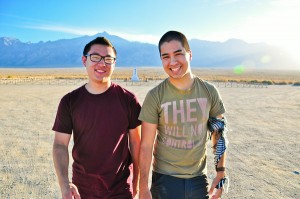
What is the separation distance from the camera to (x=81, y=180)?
7.97 ft

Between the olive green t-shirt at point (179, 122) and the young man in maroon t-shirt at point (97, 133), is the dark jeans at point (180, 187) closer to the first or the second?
the olive green t-shirt at point (179, 122)

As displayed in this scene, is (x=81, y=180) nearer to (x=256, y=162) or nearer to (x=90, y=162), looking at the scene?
(x=90, y=162)

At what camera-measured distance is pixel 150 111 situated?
2.42m

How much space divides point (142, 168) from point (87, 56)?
986mm

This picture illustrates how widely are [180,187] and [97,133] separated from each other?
76 cm

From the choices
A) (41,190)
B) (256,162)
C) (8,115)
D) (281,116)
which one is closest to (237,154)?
(256,162)

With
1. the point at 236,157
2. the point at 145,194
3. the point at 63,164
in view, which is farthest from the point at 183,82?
the point at 236,157

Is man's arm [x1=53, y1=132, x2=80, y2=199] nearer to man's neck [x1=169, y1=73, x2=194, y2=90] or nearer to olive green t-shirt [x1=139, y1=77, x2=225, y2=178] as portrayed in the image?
olive green t-shirt [x1=139, y1=77, x2=225, y2=178]

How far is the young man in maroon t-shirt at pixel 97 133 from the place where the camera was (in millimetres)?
2371

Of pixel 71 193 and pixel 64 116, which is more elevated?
pixel 64 116

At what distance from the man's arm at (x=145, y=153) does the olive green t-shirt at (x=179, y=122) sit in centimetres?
7

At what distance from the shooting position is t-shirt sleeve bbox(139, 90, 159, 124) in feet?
7.93

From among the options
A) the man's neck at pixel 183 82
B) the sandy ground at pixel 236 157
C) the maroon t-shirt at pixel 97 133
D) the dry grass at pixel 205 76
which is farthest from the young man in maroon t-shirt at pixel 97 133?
the dry grass at pixel 205 76

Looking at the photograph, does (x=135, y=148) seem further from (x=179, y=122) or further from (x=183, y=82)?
(x=183, y=82)
